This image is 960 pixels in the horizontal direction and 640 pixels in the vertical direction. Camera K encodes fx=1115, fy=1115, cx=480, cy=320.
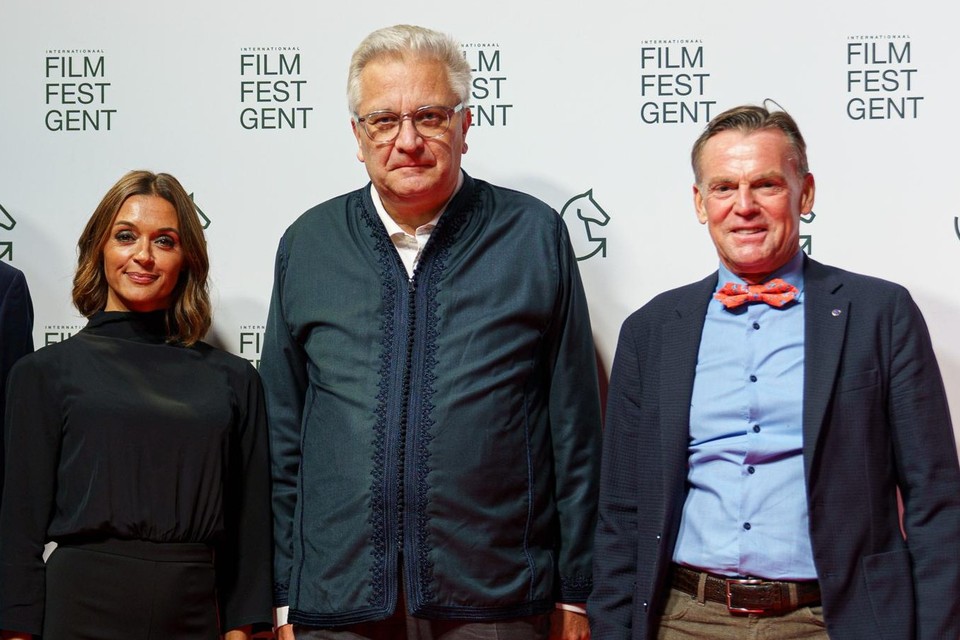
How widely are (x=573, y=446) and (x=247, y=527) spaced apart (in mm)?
752

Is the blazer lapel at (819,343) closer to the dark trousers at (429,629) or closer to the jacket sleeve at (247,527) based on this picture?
the dark trousers at (429,629)

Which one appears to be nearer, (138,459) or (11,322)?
(138,459)

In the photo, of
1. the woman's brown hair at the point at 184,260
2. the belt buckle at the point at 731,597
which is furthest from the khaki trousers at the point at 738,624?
the woman's brown hair at the point at 184,260

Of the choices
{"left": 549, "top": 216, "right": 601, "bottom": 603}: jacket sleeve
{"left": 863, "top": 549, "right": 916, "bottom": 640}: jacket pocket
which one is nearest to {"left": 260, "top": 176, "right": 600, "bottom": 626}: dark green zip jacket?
{"left": 549, "top": 216, "right": 601, "bottom": 603}: jacket sleeve

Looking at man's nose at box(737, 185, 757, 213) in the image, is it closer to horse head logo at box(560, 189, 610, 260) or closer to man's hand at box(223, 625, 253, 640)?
horse head logo at box(560, 189, 610, 260)

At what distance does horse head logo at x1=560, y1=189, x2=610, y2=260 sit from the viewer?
282 centimetres

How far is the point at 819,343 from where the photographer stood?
6.78ft

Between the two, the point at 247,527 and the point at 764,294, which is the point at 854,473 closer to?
the point at 764,294

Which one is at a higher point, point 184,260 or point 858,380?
point 184,260

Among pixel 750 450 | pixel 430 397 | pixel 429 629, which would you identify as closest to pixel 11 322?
pixel 430 397

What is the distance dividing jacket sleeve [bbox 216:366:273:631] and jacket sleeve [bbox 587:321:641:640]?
74 cm

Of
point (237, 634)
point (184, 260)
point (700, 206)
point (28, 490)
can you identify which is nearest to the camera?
point (700, 206)

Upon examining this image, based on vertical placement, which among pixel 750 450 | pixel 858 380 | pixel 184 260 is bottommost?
pixel 750 450

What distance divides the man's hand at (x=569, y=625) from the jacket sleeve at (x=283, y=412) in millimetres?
601
